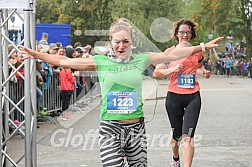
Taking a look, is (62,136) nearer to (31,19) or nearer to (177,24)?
(177,24)

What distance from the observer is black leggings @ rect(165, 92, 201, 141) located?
283 inches

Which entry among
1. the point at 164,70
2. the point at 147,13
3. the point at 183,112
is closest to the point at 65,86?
the point at 147,13

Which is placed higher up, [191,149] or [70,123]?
[191,149]

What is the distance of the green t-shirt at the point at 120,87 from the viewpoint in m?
5.29

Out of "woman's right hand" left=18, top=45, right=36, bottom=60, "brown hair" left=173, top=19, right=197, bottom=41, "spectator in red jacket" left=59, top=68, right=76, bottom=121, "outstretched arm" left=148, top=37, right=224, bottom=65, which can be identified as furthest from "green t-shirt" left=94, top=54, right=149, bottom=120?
"spectator in red jacket" left=59, top=68, right=76, bottom=121

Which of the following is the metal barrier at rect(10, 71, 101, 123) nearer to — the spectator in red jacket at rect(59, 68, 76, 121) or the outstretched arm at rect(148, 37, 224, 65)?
the spectator in red jacket at rect(59, 68, 76, 121)

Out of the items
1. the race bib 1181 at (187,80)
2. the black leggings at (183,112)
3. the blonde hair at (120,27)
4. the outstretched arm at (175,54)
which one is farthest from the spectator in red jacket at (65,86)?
the blonde hair at (120,27)

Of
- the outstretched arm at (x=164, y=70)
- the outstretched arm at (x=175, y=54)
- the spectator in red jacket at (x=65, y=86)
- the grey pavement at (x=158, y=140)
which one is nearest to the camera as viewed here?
the outstretched arm at (x=175, y=54)

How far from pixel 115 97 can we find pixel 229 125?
26.4 feet

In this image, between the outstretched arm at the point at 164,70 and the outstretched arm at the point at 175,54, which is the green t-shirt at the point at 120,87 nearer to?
the outstretched arm at the point at 175,54

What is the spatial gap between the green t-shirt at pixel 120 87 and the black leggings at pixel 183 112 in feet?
6.31

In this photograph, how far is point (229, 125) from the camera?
512 inches

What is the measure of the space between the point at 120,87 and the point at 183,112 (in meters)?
2.31

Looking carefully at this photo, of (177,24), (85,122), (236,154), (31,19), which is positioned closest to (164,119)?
(85,122)
